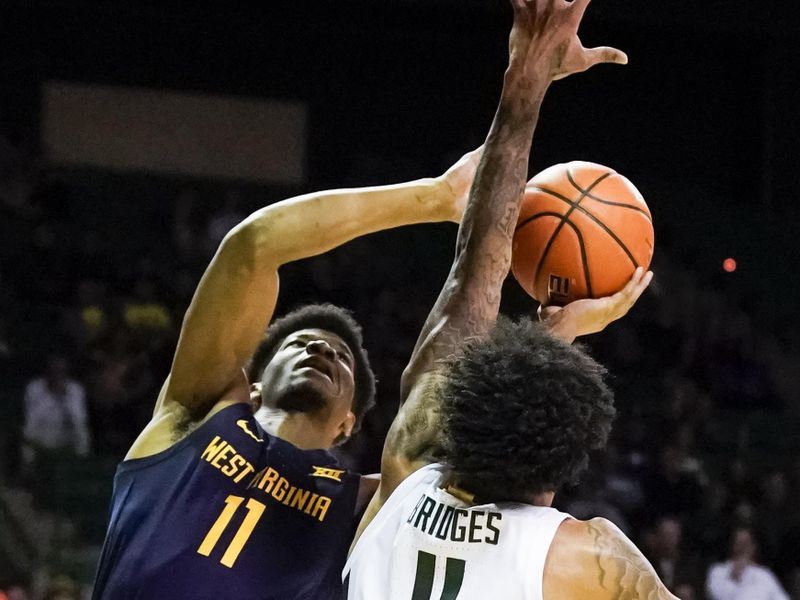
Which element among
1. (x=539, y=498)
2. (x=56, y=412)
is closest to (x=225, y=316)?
(x=539, y=498)

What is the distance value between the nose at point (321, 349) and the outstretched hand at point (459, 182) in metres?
0.52

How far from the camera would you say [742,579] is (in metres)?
8.10

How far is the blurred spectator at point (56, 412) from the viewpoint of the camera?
7.93 meters

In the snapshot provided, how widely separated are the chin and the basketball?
2.01 feet

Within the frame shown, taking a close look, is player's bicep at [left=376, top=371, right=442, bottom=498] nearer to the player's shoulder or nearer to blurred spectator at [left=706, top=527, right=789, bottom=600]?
the player's shoulder

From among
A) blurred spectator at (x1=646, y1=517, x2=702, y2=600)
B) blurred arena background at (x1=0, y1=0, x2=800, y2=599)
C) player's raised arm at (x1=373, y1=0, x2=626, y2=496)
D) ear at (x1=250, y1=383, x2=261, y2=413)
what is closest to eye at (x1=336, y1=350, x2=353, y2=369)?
ear at (x1=250, y1=383, x2=261, y2=413)

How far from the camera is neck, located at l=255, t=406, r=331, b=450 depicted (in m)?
3.38

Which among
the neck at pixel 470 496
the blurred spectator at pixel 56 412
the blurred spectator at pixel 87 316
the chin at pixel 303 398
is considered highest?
the neck at pixel 470 496

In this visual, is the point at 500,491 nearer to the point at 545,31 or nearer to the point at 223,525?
the point at 223,525

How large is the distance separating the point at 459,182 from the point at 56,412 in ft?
17.5

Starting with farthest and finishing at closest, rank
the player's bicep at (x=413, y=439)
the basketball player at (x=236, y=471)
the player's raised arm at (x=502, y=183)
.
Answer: the player's raised arm at (x=502, y=183) < the basketball player at (x=236, y=471) < the player's bicep at (x=413, y=439)

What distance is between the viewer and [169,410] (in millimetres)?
3055

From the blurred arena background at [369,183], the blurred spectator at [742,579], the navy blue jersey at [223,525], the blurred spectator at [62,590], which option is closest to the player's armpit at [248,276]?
the navy blue jersey at [223,525]

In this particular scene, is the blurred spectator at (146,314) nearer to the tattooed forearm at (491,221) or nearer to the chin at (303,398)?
the chin at (303,398)
